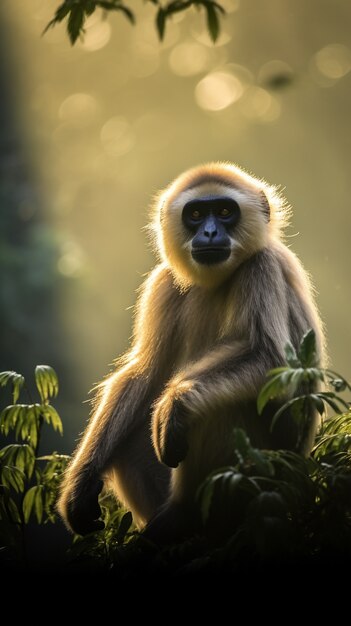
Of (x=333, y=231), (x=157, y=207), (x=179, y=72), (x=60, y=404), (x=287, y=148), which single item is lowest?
(x=157, y=207)

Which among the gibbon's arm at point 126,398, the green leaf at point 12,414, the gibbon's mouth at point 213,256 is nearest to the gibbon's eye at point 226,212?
the gibbon's mouth at point 213,256

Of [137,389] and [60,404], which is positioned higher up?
[60,404]

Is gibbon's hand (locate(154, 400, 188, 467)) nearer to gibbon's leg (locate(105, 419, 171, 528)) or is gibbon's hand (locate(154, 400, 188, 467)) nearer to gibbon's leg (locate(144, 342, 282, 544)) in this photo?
gibbon's leg (locate(144, 342, 282, 544))

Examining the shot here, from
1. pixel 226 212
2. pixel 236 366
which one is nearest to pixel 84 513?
pixel 236 366

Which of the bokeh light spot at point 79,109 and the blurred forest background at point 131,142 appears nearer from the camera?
the blurred forest background at point 131,142

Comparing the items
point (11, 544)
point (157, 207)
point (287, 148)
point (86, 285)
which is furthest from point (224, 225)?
point (287, 148)

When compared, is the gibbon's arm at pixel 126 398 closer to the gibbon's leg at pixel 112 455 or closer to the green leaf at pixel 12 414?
the gibbon's leg at pixel 112 455

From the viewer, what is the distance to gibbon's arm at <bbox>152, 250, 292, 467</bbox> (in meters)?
4.36

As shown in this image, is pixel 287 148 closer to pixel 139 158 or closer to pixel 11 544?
pixel 139 158

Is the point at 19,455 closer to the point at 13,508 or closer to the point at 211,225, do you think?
the point at 13,508

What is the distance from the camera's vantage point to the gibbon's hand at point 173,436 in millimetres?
4328

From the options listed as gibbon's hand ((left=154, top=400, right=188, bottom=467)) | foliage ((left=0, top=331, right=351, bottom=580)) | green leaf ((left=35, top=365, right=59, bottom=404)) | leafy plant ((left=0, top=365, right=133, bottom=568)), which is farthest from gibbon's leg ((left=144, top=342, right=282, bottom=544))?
green leaf ((left=35, top=365, right=59, bottom=404))

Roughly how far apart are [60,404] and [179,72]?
1236 centimetres

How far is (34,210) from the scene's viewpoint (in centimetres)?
1842
